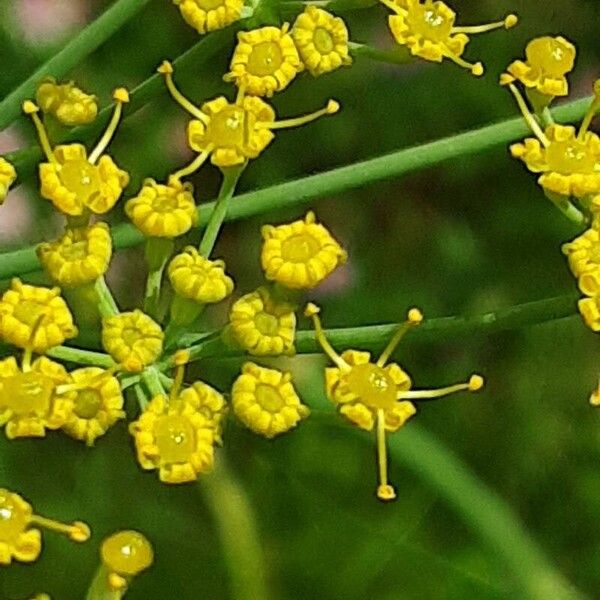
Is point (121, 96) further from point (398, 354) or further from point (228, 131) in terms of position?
point (398, 354)

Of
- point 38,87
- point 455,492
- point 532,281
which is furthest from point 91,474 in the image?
point 38,87

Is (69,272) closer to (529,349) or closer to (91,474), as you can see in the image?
(91,474)

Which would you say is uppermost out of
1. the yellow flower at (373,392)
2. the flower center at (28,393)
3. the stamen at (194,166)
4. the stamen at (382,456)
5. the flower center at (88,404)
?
the stamen at (194,166)

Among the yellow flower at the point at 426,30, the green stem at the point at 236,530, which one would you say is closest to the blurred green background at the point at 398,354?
the green stem at the point at 236,530

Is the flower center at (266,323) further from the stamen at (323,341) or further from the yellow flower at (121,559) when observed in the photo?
the yellow flower at (121,559)

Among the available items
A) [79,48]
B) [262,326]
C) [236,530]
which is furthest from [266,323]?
[236,530]

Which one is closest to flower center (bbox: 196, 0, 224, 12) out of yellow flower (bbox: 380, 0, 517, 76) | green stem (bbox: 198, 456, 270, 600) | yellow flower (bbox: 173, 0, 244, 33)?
yellow flower (bbox: 173, 0, 244, 33)
